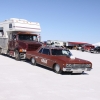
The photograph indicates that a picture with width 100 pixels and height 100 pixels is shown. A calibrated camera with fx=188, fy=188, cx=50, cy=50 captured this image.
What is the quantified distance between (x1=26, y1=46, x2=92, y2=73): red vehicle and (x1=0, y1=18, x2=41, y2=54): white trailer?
3994 millimetres

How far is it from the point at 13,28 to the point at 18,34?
2.71 feet

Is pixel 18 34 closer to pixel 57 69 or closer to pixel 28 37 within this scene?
pixel 28 37

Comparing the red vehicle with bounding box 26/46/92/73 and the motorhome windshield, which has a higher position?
the motorhome windshield

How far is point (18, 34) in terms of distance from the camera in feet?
53.4

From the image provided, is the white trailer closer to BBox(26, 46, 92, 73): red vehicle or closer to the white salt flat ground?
BBox(26, 46, 92, 73): red vehicle

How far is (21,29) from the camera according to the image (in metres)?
16.7

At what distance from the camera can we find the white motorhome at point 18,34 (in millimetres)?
15794

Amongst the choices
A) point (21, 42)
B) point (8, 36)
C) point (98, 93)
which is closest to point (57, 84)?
point (98, 93)

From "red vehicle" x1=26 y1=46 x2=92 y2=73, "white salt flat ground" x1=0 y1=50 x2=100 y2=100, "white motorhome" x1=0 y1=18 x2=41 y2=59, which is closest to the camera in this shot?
"white salt flat ground" x1=0 y1=50 x2=100 y2=100

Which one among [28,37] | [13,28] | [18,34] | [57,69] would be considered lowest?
[57,69]

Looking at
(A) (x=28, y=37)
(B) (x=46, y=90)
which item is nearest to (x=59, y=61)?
(B) (x=46, y=90)

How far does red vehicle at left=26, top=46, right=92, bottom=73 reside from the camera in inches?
408

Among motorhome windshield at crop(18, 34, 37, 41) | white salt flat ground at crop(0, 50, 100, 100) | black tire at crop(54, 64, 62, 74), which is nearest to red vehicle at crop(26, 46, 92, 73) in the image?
black tire at crop(54, 64, 62, 74)

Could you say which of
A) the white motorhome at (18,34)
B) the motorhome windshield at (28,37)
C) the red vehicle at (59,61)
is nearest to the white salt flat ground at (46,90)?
the red vehicle at (59,61)
